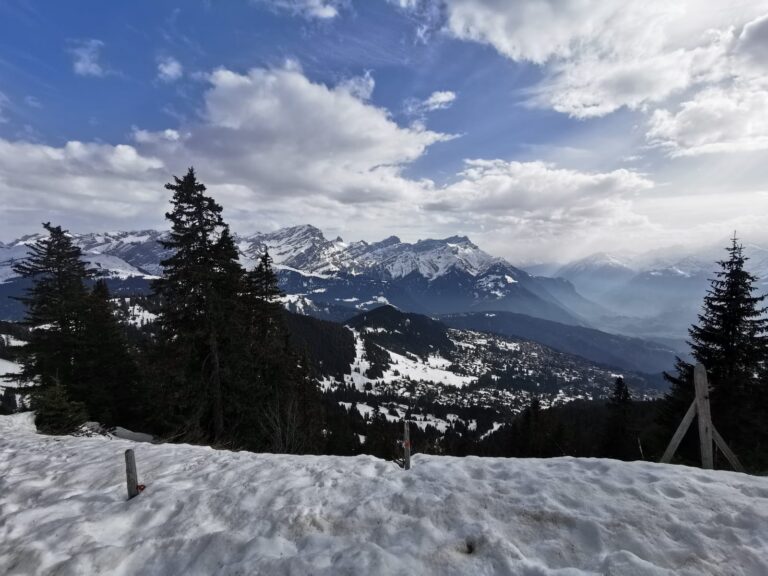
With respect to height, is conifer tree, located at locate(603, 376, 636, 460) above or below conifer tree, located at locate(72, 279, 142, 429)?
below

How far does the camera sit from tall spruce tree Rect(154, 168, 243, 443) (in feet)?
66.0

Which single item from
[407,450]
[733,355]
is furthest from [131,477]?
[733,355]

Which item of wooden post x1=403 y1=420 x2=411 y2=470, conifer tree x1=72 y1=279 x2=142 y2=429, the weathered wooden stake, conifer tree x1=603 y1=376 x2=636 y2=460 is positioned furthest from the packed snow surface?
conifer tree x1=603 y1=376 x2=636 y2=460

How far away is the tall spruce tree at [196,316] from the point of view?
20.1 meters

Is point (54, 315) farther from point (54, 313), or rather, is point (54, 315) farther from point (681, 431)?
point (681, 431)

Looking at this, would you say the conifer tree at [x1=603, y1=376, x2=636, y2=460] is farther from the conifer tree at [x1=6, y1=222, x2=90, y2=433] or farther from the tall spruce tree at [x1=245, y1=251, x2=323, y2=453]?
the conifer tree at [x1=6, y1=222, x2=90, y2=433]

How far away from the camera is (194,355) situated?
21453mm

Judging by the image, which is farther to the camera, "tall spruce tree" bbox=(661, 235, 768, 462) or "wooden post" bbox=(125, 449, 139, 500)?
"tall spruce tree" bbox=(661, 235, 768, 462)

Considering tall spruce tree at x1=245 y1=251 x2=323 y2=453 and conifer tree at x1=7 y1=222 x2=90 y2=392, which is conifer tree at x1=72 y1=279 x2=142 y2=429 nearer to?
conifer tree at x1=7 y1=222 x2=90 y2=392

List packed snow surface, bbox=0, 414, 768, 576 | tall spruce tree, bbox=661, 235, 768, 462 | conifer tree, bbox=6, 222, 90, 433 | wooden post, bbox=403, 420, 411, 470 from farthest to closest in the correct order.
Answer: conifer tree, bbox=6, 222, 90, 433, tall spruce tree, bbox=661, 235, 768, 462, wooden post, bbox=403, 420, 411, 470, packed snow surface, bbox=0, 414, 768, 576

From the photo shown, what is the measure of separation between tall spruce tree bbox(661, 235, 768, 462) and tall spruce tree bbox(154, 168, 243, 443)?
24.1 meters

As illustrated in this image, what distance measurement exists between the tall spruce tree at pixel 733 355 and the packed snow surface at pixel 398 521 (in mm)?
16039

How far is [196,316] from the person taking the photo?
21156 millimetres

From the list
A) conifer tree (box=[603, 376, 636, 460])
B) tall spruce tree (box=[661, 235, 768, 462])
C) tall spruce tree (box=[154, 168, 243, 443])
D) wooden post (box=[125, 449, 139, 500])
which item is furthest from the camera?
conifer tree (box=[603, 376, 636, 460])
